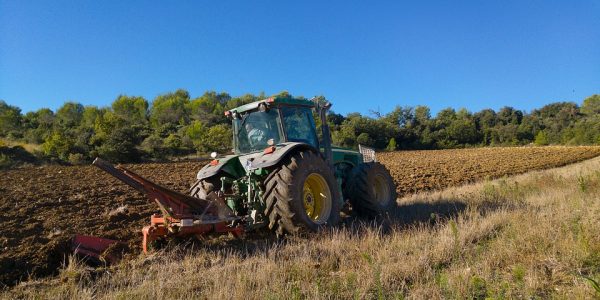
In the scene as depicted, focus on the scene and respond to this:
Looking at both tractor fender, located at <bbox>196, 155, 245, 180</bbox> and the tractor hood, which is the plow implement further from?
tractor fender, located at <bbox>196, 155, 245, 180</bbox>

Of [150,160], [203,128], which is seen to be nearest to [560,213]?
[150,160]

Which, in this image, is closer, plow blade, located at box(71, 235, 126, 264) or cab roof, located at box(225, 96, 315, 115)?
plow blade, located at box(71, 235, 126, 264)

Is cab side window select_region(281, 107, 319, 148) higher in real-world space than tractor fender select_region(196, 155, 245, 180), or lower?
higher

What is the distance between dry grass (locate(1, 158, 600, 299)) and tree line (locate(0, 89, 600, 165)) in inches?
943

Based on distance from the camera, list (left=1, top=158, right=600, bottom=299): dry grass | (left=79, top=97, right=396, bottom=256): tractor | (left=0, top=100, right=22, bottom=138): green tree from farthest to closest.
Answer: (left=0, top=100, right=22, bottom=138): green tree, (left=79, top=97, right=396, bottom=256): tractor, (left=1, top=158, right=600, bottom=299): dry grass

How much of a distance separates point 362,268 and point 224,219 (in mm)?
1890

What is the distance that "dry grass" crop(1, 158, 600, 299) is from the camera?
2854mm

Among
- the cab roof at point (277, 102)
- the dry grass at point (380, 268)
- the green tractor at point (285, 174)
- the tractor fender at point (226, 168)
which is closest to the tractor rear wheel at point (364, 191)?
the green tractor at point (285, 174)

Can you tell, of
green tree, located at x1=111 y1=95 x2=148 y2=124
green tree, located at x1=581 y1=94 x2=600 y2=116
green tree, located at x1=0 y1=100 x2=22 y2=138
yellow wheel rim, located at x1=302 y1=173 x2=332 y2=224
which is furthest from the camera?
green tree, located at x1=581 y1=94 x2=600 y2=116

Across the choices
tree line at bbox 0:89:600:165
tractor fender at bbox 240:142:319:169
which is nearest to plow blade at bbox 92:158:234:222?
tractor fender at bbox 240:142:319:169

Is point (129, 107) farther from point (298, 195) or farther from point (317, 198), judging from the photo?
point (298, 195)

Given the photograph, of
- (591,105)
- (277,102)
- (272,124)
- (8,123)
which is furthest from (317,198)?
(591,105)

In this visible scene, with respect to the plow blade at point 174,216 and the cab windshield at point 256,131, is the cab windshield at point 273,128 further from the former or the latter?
the plow blade at point 174,216

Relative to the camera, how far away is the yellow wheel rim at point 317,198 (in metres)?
5.53
